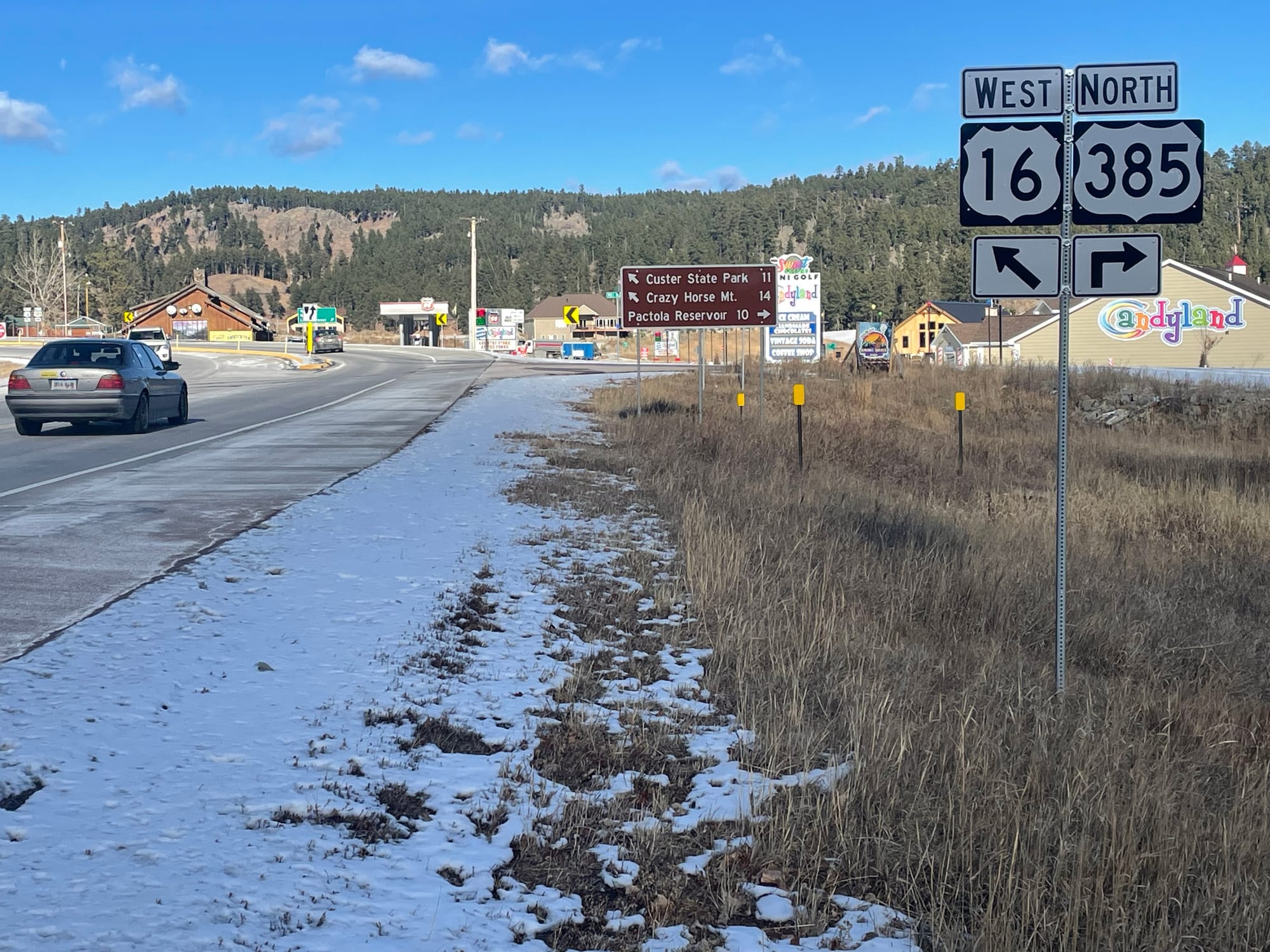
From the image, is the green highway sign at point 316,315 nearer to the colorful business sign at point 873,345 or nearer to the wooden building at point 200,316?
the wooden building at point 200,316

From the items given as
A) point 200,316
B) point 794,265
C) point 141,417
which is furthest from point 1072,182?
point 200,316

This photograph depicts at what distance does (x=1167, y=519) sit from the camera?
45.2 ft

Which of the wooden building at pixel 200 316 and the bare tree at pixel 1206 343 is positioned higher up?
the wooden building at pixel 200 316

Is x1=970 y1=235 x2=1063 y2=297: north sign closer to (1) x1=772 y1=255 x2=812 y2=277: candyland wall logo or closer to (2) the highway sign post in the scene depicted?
(2) the highway sign post

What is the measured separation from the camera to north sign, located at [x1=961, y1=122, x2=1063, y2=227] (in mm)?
5699

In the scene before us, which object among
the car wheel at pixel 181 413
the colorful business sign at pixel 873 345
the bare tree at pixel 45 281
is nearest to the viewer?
the car wheel at pixel 181 413

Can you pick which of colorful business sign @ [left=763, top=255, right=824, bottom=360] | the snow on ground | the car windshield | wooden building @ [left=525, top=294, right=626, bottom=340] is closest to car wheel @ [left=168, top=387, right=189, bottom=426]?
the car windshield

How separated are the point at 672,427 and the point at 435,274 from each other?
170 metres

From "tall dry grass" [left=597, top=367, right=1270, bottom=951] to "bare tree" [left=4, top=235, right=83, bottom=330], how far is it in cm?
12638

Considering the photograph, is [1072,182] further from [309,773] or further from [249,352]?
[249,352]

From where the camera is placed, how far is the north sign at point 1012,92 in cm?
579

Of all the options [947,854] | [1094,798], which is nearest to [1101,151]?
[1094,798]

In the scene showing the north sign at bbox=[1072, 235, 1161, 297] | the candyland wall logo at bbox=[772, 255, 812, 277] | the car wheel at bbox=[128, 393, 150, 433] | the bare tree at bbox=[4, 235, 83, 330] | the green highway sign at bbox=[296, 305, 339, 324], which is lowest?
the car wheel at bbox=[128, 393, 150, 433]

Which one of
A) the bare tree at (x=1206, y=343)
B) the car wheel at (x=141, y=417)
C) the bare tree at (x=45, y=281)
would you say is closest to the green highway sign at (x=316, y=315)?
the bare tree at (x=45, y=281)
